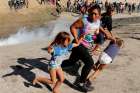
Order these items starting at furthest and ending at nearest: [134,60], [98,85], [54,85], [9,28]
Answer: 1. [9,28]
2. [134,60]
3. [98,85]
4. [54,85]

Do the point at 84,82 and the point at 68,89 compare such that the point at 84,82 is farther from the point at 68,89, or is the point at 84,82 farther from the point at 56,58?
the point at 56,58

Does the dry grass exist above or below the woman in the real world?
below

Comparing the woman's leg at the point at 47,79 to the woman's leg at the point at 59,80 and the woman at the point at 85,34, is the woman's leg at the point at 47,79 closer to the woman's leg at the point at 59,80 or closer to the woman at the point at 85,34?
the woman's leg at the point at 59,80

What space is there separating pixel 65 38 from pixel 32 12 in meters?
39.2

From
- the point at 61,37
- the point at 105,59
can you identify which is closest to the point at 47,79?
the point at 61,37

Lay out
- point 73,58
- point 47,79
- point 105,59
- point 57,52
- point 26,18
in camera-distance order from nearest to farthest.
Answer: point 57,52 → point 47,79 → point 73,58 → point 105,59 → point 26,18

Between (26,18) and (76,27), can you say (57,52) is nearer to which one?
(76,27)

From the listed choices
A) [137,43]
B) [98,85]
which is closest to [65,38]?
[98,85]

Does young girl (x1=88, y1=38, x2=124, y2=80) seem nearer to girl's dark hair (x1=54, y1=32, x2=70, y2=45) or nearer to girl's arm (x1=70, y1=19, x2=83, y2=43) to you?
girl's arm (x1=70, y1=19, x2=83, y2=43)

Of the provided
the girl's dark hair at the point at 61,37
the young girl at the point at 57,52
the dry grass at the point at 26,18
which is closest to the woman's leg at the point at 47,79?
the young girl at the point at 57,52

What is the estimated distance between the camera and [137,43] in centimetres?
1504

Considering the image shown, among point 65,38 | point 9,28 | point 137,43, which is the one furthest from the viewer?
point 9,28

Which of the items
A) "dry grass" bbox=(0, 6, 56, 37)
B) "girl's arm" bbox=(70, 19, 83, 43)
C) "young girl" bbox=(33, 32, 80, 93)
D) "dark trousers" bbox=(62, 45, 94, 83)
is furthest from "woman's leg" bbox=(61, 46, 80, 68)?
"dry grass" bbox=(0, 6, 56, 37)

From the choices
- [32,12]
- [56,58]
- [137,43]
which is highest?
[56,58]
